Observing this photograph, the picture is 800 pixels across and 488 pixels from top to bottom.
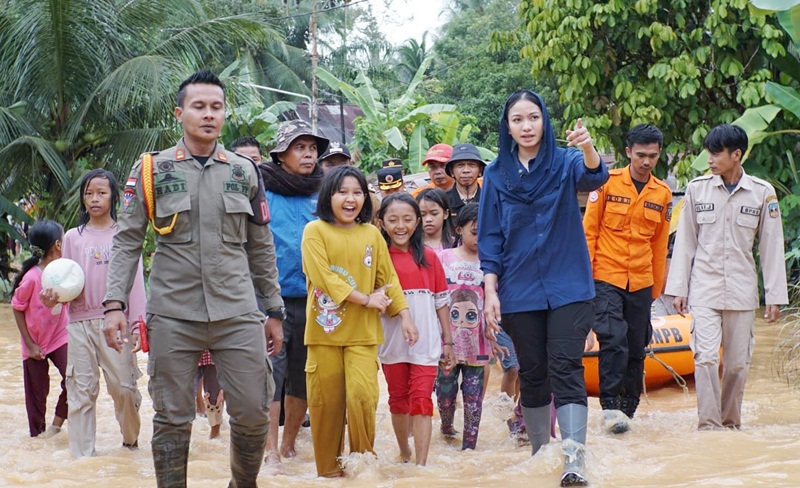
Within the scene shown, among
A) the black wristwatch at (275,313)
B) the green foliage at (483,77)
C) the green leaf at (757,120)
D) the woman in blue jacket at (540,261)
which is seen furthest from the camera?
the green foliage at (483,77)

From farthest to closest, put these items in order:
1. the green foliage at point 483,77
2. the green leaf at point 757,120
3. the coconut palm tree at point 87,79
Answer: the green foliage at point 483,77 → the coconut palm tree at point 87,79 → the green leaf at point 757,120

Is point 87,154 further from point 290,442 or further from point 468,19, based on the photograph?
point 468,19

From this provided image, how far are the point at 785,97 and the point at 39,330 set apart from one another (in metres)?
8.56

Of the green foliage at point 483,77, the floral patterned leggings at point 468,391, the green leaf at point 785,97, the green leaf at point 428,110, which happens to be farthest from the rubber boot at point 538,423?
the green foliage at point 483,77

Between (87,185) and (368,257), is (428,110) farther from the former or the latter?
(368,257)

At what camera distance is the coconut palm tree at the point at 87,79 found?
14508 mm

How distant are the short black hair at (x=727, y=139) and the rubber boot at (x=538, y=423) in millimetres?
2444

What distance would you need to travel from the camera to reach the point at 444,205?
678cm

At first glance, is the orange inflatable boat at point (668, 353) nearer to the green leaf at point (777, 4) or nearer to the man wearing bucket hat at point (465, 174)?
the man wearing bucket hat at point (465, 174)

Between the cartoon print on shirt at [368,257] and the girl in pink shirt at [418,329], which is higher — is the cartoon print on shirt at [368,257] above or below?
above

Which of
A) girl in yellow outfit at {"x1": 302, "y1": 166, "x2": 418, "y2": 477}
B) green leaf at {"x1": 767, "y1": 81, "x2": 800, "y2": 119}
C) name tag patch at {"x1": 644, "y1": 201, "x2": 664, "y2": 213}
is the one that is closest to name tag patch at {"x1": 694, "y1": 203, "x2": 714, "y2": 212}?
name tag patch at {"x1": 644, "y1": 201, "x2": 664, "y2": 213}

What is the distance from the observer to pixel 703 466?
5.21 m

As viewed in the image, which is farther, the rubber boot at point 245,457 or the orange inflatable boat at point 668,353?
the orange inflatable boat at point 668,353

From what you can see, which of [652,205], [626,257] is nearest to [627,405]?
[626,257]
